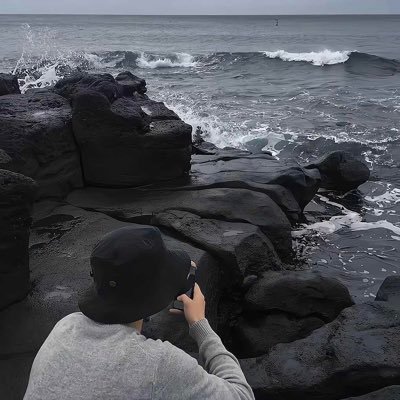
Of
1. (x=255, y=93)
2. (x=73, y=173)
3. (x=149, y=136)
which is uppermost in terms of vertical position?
(x=149, y=136)

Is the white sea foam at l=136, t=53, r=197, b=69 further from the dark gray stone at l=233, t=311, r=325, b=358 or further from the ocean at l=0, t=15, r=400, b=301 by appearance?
the dark gray stone at l=233, t=311, r=325, b=358

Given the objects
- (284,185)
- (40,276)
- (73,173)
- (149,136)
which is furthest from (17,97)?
(284,185)

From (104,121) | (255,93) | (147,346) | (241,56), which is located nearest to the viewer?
(147,346)

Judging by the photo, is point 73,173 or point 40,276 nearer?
point 40,276

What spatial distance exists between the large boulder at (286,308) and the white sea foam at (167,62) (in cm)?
2556

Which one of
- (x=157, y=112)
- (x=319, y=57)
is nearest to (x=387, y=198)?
(x=157, y=112)

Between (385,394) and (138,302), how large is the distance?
2172 millimetres

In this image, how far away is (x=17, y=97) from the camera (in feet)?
20.6

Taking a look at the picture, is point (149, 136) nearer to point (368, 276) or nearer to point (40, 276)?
point (40, 276)

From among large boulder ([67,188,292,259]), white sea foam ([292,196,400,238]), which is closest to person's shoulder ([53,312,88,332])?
large boulder ([67,188,292,259])

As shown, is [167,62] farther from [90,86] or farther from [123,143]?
[123,143]

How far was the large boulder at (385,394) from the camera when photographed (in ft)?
9.79

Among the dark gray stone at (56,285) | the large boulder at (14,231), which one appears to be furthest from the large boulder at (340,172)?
the large boulder at (14,231)

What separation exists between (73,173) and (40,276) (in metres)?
1.88
